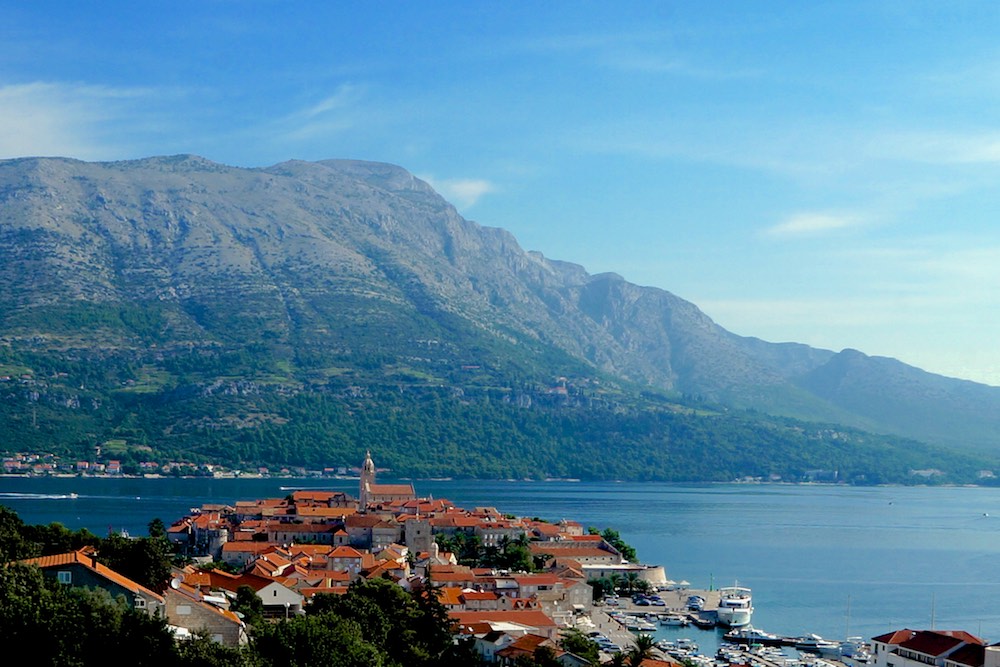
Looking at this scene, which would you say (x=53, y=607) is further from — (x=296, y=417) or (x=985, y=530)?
(x=296, y=417)

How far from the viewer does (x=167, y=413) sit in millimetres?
190875

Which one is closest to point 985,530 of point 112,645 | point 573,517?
point 573,517

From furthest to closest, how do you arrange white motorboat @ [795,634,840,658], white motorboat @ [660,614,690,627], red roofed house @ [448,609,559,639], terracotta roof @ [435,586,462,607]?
white motorboat @ [660,614,690,627] → white motorboat @ [795,634,840,658] → terracotta roof @ [435,586,462,607] → red roofed house @ [448,609,559,639]

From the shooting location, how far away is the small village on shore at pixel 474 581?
3956 cm

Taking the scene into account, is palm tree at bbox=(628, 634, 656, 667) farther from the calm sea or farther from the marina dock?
the calm sea

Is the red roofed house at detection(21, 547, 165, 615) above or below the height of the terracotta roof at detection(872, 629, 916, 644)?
above

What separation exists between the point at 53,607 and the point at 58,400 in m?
166

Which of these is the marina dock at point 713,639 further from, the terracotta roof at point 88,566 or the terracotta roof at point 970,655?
the terracotta roof at point 88,566

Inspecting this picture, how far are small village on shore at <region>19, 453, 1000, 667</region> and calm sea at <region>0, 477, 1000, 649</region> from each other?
15.0ft

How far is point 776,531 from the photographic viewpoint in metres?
113

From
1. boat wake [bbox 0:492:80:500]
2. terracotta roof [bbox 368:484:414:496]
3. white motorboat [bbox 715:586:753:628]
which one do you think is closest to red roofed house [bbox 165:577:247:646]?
white motorboat [bbox 715:586:753:628]

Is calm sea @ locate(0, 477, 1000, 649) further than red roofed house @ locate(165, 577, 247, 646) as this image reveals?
Yes

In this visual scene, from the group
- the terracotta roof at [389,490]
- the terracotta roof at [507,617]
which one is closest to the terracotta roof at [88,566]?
the terracotta roof at [507,617]

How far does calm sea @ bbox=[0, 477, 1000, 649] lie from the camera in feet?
222
